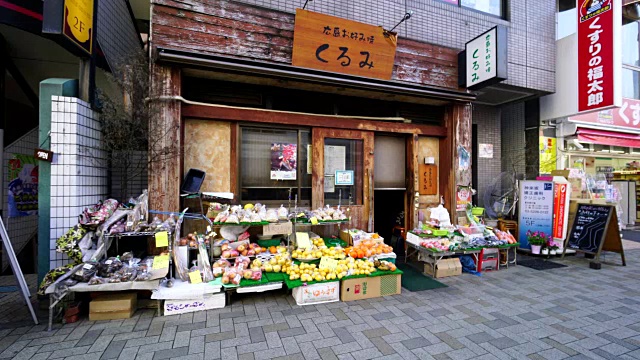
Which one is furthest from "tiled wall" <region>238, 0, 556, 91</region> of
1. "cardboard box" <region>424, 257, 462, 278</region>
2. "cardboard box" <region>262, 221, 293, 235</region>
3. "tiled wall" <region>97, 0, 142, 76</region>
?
"cardboard box" <region>424, 257, 462, 278</region>

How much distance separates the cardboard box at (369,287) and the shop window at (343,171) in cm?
214

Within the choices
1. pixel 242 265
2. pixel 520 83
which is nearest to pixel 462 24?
pixel 520 83

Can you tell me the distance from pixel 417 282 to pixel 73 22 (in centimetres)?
731

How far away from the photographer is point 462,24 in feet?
25.1

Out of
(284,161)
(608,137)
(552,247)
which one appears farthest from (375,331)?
(608,137)

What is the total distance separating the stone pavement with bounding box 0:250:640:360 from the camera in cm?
331

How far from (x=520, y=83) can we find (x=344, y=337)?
28.0ft

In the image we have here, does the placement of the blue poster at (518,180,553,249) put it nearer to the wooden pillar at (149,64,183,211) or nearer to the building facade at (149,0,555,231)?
the building facade at (149,0,555,231)

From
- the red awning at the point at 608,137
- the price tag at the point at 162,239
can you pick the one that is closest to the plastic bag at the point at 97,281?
the price tag at the point at 162,239

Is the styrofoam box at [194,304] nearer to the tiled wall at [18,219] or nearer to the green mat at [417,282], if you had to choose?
the green mat at [417,282]

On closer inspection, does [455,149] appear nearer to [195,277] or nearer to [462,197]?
[462,197]

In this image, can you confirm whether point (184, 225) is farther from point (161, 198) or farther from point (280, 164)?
point (280, 164)

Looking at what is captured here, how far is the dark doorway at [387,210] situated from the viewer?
8.02 metres

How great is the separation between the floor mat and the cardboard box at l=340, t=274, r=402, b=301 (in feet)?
13.1
